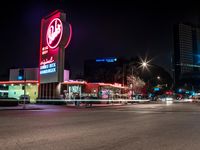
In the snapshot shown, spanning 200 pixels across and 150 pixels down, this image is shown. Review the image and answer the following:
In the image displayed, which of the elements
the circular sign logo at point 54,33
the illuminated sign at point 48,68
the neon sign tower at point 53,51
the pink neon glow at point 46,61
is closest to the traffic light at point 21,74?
the neon sign tower at point 53,51

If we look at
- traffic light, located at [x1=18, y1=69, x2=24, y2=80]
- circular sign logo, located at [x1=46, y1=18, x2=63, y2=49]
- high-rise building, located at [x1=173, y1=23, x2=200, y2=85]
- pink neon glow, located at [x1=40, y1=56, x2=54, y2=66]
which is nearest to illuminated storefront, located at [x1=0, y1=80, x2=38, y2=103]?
traffic light, located at [x1=18, y1=69, x2=24, y2=80]

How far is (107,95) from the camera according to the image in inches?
2303

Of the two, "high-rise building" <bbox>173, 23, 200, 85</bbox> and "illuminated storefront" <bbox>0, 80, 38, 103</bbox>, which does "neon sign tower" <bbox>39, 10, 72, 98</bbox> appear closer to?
"illuminated storefront" <bbox>0, 80, 38, 103</bbox>

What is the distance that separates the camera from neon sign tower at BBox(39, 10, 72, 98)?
44219 millimetres

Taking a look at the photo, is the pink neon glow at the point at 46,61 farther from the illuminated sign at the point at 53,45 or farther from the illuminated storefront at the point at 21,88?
the illuminated storefront at the point at 21,88

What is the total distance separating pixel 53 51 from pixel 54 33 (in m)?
3.06

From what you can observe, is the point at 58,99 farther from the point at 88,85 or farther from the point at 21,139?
the point at 21,139

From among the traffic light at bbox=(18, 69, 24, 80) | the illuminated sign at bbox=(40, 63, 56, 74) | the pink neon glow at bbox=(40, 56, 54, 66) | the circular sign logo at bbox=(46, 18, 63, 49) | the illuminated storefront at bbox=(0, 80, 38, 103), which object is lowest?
the illuminated storefront at bbox=(0, 80, 38, 103)

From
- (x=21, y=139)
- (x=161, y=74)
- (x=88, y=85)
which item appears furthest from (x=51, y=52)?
(x=161, y=74)

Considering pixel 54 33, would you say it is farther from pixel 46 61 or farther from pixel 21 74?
pixel 21 74

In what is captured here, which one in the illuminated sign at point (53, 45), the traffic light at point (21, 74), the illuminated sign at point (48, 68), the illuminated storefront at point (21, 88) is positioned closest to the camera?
the illuminated sign at point (53, 45)

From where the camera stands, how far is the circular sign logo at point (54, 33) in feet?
146

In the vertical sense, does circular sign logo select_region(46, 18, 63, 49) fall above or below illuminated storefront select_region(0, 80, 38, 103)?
above

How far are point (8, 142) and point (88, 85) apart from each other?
153 ft
